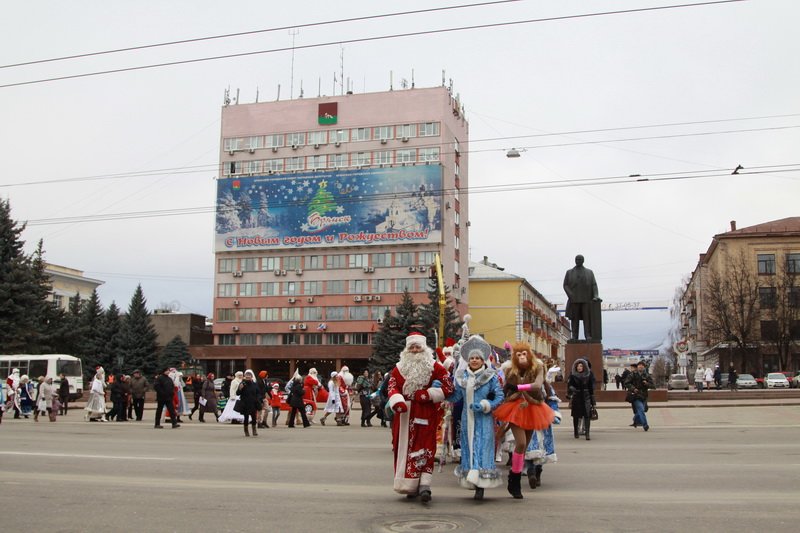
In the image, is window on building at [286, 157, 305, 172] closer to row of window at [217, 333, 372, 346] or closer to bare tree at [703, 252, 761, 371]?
row of window at [217, 333, 372, 346]

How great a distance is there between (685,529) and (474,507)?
2252 mm

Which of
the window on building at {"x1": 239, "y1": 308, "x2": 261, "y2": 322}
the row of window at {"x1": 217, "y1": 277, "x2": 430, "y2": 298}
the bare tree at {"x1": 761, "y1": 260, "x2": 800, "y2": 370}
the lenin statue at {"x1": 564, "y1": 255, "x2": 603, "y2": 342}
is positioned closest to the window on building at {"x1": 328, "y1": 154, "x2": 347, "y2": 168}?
the row of window at {"x1": 217, "y1": 277, "x2": 430, "y2": 298}

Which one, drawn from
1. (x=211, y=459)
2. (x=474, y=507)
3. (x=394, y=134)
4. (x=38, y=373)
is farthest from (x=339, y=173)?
(x=474, y=507)

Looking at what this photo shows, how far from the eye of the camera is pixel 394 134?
83688 millimetres

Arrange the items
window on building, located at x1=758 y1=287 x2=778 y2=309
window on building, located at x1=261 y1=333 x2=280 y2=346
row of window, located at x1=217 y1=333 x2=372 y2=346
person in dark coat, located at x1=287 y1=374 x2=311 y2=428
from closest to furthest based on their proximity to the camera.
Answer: person in dark coat, located at x1=287 y1=374 x2=311 y2=428, window on building, located at x1=758 y1=287 x2=778 y2=309, row of window, located at x1=217 y1=333 x2=372 y2=346, window on building, located at x1=261 y1=333 x2=280 y2=346

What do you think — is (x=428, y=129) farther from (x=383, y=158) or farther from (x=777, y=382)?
(x=777, y=382)

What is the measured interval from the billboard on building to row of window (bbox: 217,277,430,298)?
164 inches

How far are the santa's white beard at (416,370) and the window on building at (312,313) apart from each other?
247 feet

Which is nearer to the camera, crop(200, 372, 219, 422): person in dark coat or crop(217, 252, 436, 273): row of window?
crop(200, 372, 219, 422): person in dark coat

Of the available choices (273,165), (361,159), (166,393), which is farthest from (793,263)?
(166,393)

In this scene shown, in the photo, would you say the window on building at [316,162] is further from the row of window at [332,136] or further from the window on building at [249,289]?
the window on building at [249,289]

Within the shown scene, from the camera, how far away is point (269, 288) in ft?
281

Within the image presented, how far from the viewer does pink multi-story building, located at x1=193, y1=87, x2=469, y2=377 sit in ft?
266

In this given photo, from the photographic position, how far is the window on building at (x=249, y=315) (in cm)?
8562
